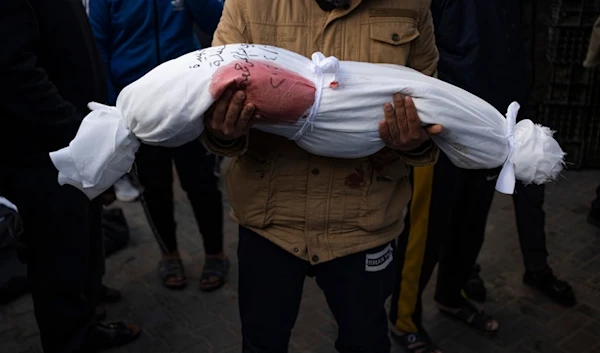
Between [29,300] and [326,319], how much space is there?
1796 millimetres

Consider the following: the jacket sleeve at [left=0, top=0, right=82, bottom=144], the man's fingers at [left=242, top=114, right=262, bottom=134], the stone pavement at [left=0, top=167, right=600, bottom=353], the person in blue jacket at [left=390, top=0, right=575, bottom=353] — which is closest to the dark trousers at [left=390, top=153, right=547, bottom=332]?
the person in blue jacket at [left=390, top=0, right=575, bottom=353]

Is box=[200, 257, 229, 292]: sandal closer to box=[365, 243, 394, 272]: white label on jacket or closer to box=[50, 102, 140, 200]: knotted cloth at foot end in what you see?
box=[365, 243, 394, 272]: white label on jacket

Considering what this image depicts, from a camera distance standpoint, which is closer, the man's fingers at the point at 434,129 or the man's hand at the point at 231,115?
the man's hand at the point at 231,115

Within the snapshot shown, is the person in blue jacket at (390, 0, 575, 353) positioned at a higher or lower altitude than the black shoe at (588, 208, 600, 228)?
higher

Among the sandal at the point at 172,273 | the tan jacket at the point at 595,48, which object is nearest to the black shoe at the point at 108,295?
the sandal at the point at 172,273

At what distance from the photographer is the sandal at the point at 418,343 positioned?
3328mm

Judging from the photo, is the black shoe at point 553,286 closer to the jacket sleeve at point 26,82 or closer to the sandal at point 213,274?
the sandal at point 213,274

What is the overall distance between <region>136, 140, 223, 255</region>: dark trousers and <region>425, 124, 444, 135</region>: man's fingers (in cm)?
204

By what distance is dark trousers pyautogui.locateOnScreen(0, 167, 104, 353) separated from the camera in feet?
9.21

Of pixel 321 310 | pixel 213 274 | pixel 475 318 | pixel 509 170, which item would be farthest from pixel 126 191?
pixel 509 170

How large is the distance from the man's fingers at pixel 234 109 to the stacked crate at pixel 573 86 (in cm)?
422

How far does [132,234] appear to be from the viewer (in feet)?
15.7

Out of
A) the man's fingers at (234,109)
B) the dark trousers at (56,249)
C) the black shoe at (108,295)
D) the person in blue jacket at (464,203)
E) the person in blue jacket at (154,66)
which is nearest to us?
the man's fingers at (234,109)

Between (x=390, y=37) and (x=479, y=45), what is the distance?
0.98 meters
